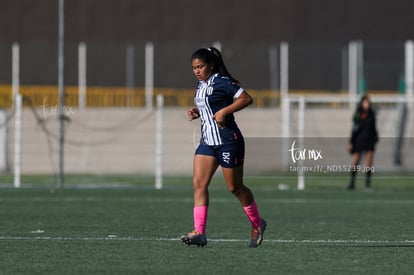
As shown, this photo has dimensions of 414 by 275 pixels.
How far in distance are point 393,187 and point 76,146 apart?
34.3 feet

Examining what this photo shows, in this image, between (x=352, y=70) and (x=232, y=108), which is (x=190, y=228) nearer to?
(x=232, y=108)

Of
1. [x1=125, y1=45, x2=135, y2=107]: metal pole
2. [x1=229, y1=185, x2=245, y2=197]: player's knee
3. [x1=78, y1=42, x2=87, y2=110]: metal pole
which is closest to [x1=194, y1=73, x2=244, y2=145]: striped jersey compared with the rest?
[x1=229, y1=185, x2=245, y2=197]: player's knee

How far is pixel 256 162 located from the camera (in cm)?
3503

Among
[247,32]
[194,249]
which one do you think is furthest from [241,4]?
[194,249]

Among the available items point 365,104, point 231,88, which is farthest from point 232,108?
point 365,104

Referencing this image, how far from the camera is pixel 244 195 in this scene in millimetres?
13562

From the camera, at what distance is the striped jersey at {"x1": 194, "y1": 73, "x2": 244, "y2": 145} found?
13.3 meters

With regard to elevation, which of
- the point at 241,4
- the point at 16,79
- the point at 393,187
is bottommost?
the point at 393,187

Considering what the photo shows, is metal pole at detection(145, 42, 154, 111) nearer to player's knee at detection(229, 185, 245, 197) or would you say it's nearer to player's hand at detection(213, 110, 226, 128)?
player's knee at detection(229, 185, 245, 197)

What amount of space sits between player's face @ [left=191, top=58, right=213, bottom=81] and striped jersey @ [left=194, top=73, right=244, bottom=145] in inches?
2.5

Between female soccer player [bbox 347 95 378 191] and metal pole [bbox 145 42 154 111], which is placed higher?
metal pole [bbox 145 42 154 111]

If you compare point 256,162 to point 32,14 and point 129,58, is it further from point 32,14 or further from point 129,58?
point 32,14

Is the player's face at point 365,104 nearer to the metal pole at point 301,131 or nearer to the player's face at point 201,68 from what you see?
the metal pole at point 301,131

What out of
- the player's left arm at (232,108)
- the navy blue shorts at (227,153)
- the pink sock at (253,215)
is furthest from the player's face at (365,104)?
the player's left arm at (232,108)
